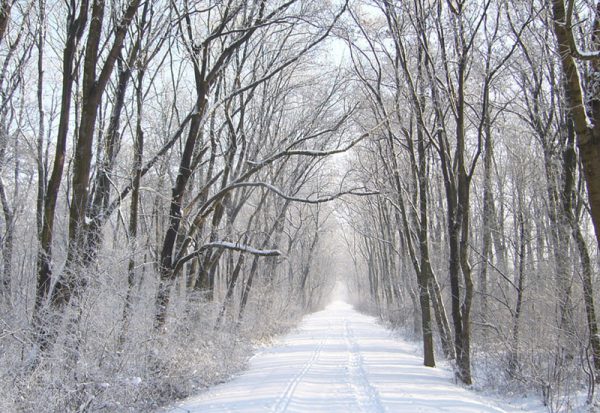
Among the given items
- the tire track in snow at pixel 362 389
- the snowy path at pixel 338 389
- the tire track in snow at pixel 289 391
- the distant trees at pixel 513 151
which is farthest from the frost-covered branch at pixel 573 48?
the tire track in snow at pixel 289 391

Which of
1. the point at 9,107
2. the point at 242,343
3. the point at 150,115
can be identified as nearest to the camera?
the point at 9,107

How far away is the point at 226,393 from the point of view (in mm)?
8633

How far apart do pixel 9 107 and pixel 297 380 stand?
10.4 m

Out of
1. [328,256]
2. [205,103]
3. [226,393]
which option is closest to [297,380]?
[226,393]

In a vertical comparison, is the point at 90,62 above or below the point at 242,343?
above

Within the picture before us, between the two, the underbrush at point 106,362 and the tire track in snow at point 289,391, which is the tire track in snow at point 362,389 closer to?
the tire track in snow at point 289,391

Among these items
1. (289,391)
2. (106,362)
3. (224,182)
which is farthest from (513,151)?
(106,362)

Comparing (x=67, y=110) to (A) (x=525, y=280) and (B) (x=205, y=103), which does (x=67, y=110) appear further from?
(A) (x=525, y=280)

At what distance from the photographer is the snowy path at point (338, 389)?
721 cm

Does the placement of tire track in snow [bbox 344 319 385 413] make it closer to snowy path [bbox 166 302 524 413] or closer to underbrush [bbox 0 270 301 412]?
snowy path [bbox 166 302 524 413]

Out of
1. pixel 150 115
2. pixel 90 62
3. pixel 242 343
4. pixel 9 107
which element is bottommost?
pixel 242 343

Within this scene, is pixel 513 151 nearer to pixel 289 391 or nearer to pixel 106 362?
pixel 289 391

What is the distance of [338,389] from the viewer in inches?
345

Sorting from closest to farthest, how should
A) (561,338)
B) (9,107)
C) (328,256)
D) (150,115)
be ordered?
1. (561,338)
2. (9,107)
3. (150,115)
4. (328,256)
